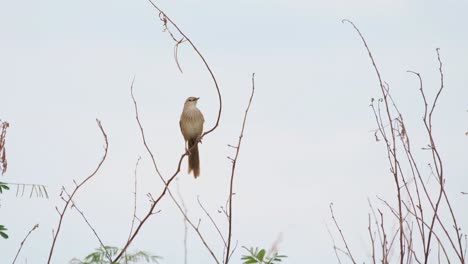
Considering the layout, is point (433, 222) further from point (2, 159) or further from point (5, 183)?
point (5, 183)

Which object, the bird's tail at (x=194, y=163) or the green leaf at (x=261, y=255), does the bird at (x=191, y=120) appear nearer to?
the bird's tail at (x=194, y=163)

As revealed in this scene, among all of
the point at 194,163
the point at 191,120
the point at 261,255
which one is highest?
the point at 191,120

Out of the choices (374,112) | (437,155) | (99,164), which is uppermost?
(374,112)

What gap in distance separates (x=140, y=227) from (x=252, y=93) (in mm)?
761

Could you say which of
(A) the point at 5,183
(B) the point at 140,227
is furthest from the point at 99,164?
(A) the point at 5,183

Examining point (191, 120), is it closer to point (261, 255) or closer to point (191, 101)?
point (191, 101)

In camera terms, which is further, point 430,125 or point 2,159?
point 2,159

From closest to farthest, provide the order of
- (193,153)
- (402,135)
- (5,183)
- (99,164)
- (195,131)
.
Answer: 1. (99,164)
2. (402,135)
3. (5,183)
4. (193,153)
5. (195,131)

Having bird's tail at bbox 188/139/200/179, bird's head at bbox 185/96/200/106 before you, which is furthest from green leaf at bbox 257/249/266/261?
bird's head at bbox 185/96/200/106

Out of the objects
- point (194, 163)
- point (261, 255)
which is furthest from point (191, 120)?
point (261, 255)

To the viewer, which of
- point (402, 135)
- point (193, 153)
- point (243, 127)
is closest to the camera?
point (243, 127)

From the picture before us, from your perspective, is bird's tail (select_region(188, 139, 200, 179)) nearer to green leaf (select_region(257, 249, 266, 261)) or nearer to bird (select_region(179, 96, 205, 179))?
bird (select_region(179, 96, 205, 179))

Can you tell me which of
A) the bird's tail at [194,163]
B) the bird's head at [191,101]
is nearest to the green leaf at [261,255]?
the bird's tail at [194,163]

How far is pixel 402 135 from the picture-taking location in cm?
364
